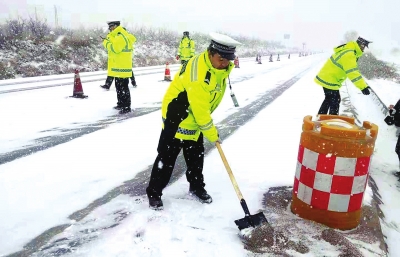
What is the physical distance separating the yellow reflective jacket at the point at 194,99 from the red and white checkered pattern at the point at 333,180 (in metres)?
0.89

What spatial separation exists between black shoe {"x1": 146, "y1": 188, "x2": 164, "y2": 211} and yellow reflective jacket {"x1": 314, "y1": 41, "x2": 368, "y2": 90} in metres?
3.66

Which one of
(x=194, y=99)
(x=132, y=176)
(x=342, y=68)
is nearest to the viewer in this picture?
(x=194, y=99)

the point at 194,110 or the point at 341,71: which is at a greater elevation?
the point at 341,71

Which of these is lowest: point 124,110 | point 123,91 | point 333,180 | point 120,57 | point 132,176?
point 132,176

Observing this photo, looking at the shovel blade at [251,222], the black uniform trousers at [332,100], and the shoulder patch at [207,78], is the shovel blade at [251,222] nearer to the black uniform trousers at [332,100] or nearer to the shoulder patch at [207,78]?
the shoulder patch at [207,78]

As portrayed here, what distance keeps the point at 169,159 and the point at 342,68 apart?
3.72m

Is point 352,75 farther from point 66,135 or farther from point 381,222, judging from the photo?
point 66,135

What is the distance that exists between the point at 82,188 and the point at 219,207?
1.53 m

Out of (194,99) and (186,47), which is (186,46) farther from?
(194,99)

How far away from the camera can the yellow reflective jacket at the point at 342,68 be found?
16.6ft

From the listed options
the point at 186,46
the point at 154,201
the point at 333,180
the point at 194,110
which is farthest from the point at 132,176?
the point at 186,46

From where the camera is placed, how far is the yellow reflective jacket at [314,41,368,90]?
16.6ft

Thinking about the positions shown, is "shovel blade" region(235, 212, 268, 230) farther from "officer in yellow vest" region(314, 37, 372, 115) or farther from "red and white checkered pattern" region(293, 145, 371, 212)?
"officer in yellow vest" region(314, 37, 372, 115)

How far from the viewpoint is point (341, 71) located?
17.9 feet
